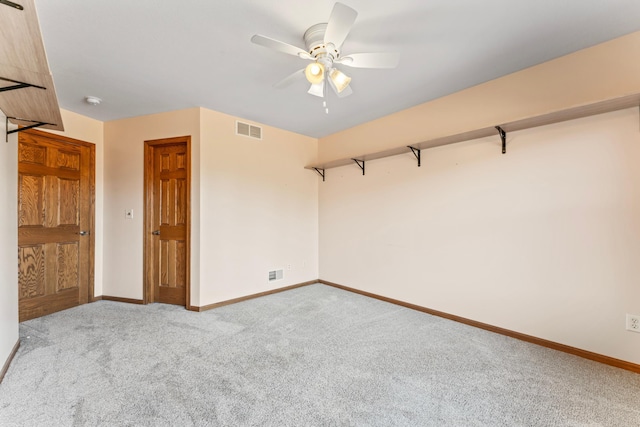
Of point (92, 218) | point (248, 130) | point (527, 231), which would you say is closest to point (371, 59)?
point (527, 231)

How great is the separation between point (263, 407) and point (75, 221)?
11.2ft

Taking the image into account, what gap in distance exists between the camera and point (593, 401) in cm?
165

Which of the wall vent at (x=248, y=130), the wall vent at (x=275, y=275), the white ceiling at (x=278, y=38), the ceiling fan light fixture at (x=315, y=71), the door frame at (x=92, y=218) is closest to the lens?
the white ceiling at (x=278, y=38)

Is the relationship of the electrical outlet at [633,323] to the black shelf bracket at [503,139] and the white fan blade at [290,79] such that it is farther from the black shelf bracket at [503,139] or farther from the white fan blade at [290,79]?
the white fan blade at [290,79]

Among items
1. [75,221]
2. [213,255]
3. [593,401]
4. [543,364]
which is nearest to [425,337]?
[543,364]

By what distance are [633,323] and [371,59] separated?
272cm

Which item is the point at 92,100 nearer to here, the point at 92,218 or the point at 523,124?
the point at 92,218

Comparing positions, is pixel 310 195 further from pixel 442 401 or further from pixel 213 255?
pixel 442 401

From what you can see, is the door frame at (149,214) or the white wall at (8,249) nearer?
the white wall at (8,249)

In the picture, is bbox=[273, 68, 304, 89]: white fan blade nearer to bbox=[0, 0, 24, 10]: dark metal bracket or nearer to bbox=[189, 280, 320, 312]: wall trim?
bbox=[0, 0, 24, 10]: dark metal bracket

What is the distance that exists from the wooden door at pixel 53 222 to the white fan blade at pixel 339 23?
11.6 feet

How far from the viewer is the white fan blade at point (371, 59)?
1.73 meters

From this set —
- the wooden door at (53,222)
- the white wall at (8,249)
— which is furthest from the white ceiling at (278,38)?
the white wall at (8,249)

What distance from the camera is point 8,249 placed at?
202 cm
